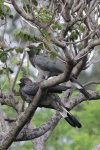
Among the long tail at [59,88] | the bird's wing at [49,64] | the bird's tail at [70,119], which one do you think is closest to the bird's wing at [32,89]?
the long tail at [59,88]

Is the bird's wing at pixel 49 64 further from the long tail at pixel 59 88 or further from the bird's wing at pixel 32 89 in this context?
the long tail at pixel 59 88

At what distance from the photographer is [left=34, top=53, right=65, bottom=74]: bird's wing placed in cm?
478

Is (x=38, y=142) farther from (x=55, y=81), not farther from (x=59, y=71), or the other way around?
(x=55, y=81)

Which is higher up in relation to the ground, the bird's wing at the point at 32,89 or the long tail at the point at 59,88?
the long tail at the point at 59,88

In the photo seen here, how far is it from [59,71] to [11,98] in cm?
205

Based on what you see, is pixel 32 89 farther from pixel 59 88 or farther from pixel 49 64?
pixel 49 64

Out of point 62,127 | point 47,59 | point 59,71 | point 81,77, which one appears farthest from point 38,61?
point 81,77

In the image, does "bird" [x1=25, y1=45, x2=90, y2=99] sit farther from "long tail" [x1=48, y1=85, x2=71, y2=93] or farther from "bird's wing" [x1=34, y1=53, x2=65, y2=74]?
"long tail" [x1=48, y1=85, x2=71, y2=93]

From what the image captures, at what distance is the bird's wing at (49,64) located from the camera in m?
4.78

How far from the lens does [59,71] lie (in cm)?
475

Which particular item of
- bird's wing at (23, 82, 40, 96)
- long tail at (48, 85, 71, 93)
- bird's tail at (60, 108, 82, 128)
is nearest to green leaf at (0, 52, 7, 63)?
bird's wing at (23, 82, 40, 96)

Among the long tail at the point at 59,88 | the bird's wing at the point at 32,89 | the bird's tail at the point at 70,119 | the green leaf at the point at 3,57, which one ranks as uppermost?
the green leaf at the point at 3,57

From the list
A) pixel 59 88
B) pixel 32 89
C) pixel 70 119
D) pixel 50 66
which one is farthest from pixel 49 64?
pixel 70 119

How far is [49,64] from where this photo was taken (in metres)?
4.96
